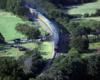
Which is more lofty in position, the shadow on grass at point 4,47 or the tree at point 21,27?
the tree at point 21,27

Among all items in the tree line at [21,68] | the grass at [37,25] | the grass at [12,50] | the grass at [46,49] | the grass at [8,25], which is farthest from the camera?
the grass at [37,25]

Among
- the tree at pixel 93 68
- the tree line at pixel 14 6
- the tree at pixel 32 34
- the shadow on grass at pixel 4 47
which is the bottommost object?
the tree at pixel 93 68

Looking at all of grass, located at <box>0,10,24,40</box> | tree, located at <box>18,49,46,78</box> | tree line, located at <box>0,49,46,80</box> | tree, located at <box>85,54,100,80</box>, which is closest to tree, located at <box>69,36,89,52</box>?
tree line, located at <box>0,49,46,80</box>

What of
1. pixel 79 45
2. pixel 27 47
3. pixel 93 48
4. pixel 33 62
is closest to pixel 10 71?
pixel 33 62

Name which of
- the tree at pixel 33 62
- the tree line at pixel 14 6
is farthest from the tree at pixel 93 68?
the tree line at pixel 14 6

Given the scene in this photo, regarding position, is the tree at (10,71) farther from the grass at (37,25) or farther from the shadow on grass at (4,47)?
the grass at (37,25)

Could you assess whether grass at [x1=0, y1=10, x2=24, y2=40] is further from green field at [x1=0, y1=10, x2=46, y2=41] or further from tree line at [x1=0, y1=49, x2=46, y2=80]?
tree line at [x1=0, y1=49, x2=46, y2=80]

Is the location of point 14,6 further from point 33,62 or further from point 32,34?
point 33,62

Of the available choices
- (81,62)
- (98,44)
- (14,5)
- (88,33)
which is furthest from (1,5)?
(81,62)

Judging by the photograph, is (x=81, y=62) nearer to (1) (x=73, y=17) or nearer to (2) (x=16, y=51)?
(2) (x=16, y=51)
